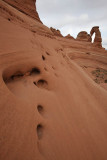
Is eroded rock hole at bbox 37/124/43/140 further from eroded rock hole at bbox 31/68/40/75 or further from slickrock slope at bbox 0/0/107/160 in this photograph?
eroded rock hole at bbox 31/68/40/75

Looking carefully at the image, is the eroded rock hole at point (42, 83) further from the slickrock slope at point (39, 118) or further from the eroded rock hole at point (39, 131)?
the eroded rock hole at point (39, 131)

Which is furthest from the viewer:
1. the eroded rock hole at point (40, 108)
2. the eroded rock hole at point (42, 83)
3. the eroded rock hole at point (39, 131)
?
the eroded rock hole at point (42, 83)

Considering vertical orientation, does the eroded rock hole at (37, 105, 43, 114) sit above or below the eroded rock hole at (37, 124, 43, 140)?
above

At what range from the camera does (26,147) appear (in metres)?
0.75

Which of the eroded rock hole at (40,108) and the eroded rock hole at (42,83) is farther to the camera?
the eroded rock hole at (42,83)

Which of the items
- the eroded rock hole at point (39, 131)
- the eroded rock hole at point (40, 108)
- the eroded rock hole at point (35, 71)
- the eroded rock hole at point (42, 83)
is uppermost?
the eroded rock hole at point (35, 71)

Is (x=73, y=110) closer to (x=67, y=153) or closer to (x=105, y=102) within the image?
(x=67, y=153)

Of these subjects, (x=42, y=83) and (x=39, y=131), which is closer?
(x=39, y=131)

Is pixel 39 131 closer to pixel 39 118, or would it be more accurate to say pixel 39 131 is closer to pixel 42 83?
pixel 39 118

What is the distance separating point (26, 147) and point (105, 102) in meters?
2.29

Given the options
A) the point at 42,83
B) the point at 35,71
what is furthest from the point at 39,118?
the point at 35,71

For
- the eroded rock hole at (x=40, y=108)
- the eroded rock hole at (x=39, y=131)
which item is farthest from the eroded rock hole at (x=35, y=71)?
the eroded rock hole at (x=39, y=131)

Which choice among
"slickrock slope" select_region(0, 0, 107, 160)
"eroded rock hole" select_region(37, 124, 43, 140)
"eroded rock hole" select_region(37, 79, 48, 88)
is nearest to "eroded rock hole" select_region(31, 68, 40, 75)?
"slickrock slope" select_region(0, 0, 107, 160)

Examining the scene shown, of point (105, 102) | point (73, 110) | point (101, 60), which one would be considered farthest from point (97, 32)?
point (73, 110)
